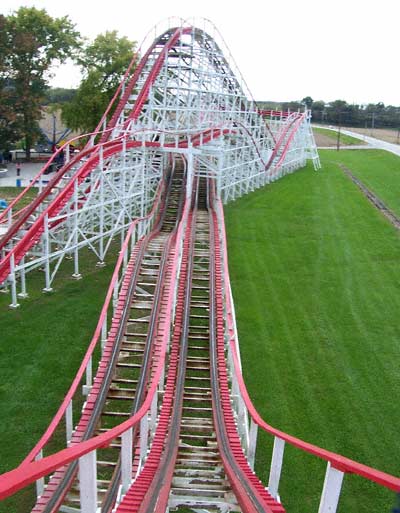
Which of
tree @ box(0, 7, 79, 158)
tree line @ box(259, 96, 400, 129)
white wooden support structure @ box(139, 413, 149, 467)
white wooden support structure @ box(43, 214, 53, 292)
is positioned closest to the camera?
white wooden support structure @ box(139, 413, 149, 467)

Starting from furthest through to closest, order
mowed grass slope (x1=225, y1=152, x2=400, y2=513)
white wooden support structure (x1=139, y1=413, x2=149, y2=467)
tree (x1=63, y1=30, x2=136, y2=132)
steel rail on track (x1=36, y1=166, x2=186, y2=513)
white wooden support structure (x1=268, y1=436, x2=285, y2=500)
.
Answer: tree (x1=63, y1=30, x2=136, y2=132) < mowed grass slope (x1=225, y1=152, x2=400, y2=513) < white wooden support structure (x1=139, y1=413, x2=149, y2=467) < steel rail on track (x1=36, y1=166, x2=186, y2=513) < white wooden support structure (x1=268, y1=436, x2=285, y2=500)

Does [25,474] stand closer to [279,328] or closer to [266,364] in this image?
[266,364]

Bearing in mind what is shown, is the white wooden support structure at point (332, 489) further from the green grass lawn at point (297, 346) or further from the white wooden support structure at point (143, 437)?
the green grass lawn at point (297, 346)

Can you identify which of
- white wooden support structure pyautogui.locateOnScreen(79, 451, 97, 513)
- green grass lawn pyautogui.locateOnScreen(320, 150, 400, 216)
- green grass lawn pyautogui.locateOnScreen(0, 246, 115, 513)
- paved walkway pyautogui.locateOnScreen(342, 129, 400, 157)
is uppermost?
paved walkway pyautogui.locateOnScreen(342, 129, 400, 157)

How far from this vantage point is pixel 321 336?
11.7 metres

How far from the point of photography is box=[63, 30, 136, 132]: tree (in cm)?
3278

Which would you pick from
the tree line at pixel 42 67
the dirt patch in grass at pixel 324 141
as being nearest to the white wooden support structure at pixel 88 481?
the tree line at pixel 42 67

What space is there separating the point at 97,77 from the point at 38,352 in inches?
1043

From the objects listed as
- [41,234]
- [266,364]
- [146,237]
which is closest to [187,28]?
[146,237]

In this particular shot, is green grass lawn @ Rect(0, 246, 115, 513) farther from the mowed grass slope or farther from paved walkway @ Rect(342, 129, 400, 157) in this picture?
paved walkway @ Rect(342, 129, 400, 157)

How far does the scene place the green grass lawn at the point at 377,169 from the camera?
27.8 m

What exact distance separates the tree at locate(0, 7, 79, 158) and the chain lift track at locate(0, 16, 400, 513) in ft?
36.0

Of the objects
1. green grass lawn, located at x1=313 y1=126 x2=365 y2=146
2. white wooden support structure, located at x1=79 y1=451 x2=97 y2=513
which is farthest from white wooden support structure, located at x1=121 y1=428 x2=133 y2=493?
green grass lawn, located at x1=313 y1=126 x2=365 y2=146

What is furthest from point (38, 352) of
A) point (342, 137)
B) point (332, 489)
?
point (342, 137)
